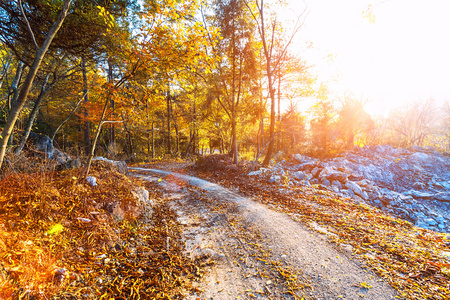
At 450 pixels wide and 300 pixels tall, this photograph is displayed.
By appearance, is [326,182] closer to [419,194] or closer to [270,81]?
[419,194]

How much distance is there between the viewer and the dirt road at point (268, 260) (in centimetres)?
248

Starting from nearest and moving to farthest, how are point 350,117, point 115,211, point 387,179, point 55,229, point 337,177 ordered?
point 55,229 < point 115,211 < point 337,177 < point 387,179 < point 350,117

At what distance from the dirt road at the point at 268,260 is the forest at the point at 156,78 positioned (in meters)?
3.30

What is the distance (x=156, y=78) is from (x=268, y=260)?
458 cm

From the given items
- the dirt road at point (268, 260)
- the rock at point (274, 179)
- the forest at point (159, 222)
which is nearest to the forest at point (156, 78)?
the forest at point (159, 222)

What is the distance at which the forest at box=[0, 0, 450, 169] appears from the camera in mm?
3787

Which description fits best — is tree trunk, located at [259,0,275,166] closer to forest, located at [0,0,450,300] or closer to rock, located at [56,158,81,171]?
forest, located at [0,0,450,300]

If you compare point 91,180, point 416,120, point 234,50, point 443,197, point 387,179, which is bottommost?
point 443,197

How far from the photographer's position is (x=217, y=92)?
43.7 ft

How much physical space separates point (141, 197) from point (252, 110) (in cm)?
1088

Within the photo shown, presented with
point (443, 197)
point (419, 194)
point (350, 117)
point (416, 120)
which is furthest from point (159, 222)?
point (416, 120)

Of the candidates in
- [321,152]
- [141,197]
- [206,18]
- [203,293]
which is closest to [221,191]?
[141,197]

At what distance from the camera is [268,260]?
312 centimetres

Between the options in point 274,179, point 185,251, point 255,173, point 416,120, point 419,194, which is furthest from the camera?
point 416,120
